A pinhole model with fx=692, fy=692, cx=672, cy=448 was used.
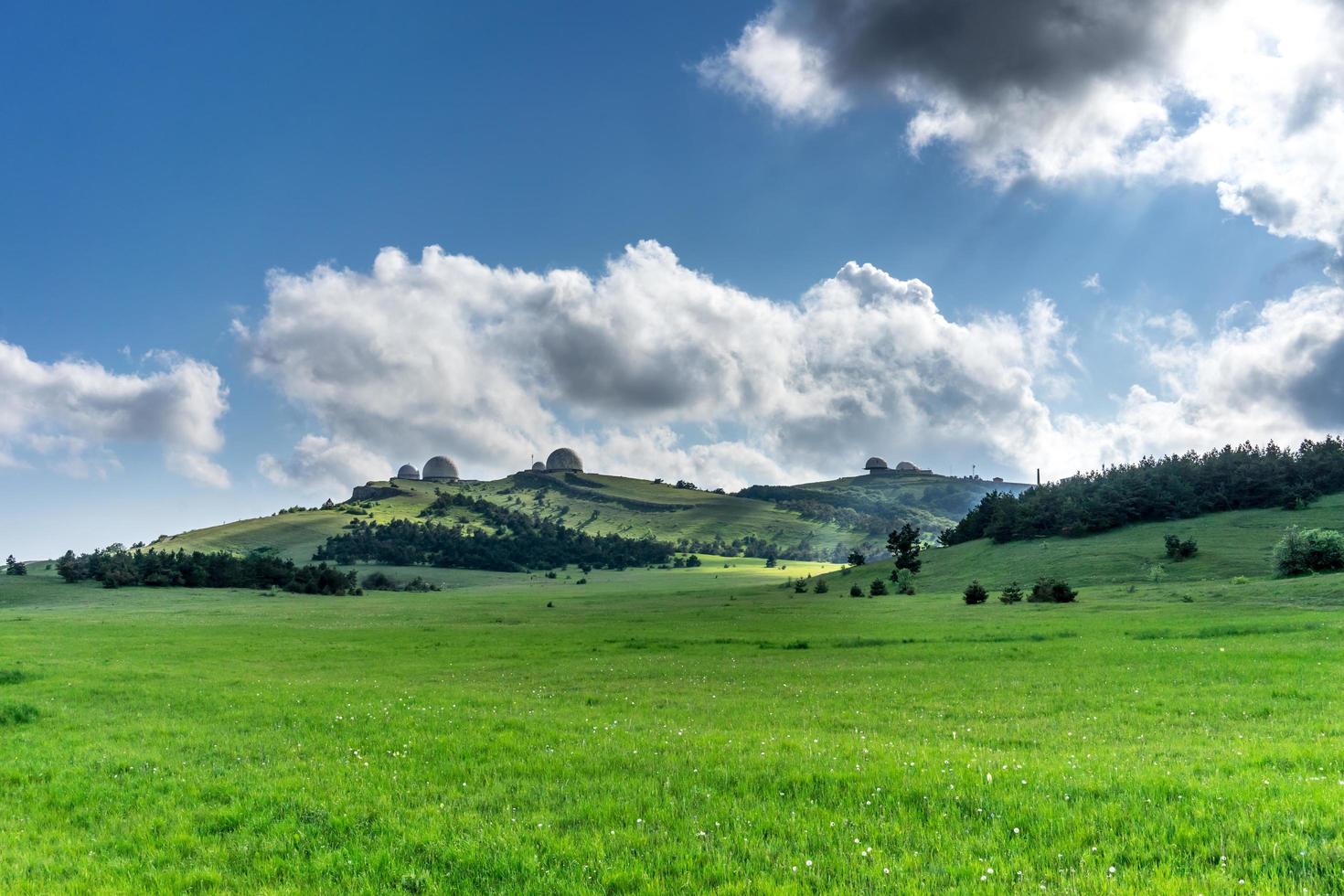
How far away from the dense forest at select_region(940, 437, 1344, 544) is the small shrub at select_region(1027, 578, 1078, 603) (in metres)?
57.3

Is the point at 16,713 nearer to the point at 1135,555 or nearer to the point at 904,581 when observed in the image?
the point at 904,581

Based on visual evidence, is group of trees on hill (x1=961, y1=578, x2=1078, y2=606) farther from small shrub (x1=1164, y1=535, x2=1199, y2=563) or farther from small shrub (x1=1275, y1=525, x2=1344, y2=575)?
small shrub (x1=1164, y1=535, x2=1199, y2=563)

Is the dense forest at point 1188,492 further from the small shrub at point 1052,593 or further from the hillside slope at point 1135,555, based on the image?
the small shrub at point 1052,593

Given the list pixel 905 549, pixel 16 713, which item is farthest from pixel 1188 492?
pixel 16 713

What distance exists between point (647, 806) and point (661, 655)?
92.3 ft

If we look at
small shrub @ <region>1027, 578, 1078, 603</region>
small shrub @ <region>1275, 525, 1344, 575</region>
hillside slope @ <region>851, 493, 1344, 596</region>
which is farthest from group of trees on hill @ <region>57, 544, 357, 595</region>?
small shrub @ <region>1275, 525, 1344, 575</region>

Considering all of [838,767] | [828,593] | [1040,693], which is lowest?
[828,593]

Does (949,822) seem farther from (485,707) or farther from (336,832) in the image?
(485,707)

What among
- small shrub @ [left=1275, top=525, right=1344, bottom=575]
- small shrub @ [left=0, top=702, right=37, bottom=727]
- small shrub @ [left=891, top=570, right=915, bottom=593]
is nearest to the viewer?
small shrub @ [left=0, top=702, right=37, bottom=727]

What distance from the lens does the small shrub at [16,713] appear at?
1994cm

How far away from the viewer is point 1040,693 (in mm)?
21562

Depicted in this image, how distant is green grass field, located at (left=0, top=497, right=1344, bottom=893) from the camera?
27.3 feet

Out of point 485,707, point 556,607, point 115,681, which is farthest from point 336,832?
point 556,607

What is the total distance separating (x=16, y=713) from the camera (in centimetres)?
2034
